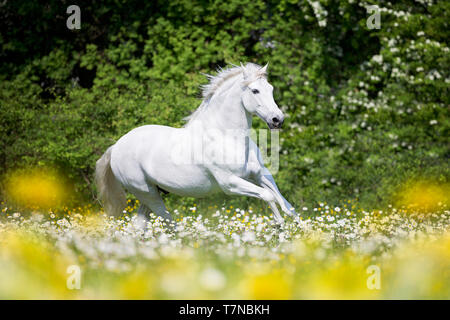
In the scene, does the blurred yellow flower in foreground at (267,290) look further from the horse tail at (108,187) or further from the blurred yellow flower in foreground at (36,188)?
the blurred yellow flower in foreground at (36,188)

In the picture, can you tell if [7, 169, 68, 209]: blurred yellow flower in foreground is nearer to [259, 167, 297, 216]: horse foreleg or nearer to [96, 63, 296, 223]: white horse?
[96, 63, 296, 223]: white horse

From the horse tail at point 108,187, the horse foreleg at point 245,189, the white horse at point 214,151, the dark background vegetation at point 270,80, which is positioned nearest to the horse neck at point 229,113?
the white horse at point 214,151

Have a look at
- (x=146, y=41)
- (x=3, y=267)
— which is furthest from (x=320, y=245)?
(x=146, y=41)

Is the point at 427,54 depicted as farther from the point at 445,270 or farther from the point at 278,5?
the point at 445,270

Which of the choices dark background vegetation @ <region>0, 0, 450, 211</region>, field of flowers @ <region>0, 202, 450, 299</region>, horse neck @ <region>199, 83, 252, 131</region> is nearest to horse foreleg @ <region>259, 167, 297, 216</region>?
field of flowers @ <region>0, 202, 450, 299</region>

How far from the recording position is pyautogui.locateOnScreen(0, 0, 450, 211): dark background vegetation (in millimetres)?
8352

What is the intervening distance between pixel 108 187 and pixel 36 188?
92.1 inches

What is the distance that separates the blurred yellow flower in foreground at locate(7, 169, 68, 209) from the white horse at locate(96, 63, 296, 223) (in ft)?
8.76

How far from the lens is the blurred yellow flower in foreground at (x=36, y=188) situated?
814cm

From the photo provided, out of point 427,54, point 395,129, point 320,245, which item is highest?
point 427,54

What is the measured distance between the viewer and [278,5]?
9312mm

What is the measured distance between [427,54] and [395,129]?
1.23 m

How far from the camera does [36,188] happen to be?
8.20 m

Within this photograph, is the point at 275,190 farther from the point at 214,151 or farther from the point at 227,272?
the point at 227,272
